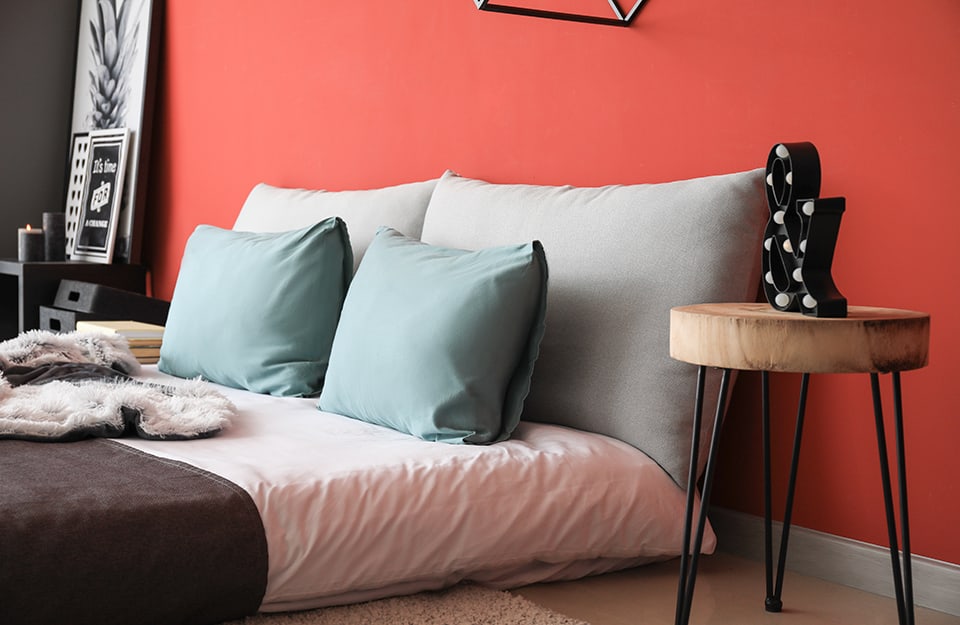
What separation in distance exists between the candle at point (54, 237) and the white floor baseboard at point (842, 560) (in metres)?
3.06

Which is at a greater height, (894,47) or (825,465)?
(894,47)

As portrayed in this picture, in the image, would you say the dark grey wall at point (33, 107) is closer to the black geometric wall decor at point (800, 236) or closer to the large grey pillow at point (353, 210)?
the large grey pillow at point (353, 210)

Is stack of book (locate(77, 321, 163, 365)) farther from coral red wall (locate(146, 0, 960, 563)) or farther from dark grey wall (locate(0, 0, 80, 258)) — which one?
dark grey wall (locate(0, 0, 80, 258))

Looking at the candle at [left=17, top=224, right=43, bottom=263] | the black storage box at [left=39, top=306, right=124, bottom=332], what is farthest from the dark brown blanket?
the candle at [left=17, top=224, right=43, bottom=263]

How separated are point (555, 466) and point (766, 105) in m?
0.85

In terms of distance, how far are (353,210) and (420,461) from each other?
1141mm

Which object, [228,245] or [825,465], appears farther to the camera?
[228,245]

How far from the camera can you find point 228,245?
2.82 metres

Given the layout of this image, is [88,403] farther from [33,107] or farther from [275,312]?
[33,107]

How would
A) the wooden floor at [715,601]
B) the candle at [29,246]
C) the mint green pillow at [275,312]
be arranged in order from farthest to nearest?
the candle at [29,246]
the mint green pillow at [275,312]
the wooden floor at [715,601]

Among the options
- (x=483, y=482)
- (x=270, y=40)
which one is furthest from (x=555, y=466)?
(x=270, y=40)

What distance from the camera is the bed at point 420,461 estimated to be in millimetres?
1560

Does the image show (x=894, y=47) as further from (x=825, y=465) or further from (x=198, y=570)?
(x=198, y=570)

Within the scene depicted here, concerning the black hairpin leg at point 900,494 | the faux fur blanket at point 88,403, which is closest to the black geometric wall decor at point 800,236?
the black hairpin leg at point 900,494
